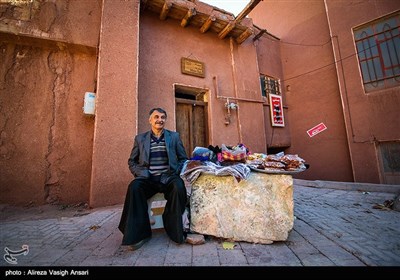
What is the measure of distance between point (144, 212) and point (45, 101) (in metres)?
4.32

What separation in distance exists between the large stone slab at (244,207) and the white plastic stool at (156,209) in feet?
1.88

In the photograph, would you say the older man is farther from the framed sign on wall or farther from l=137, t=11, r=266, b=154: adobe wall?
the framed sign on wall

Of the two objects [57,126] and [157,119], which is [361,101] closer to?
[157,119]

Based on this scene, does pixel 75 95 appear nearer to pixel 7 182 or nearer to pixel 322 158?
pixel 7 182

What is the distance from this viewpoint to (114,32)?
4770 mm

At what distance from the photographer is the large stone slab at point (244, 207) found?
246cm

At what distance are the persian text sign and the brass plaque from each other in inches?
235

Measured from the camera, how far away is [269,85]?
9148mm

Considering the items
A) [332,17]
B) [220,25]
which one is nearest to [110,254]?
[220,25]

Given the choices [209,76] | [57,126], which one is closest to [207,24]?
[209,76]

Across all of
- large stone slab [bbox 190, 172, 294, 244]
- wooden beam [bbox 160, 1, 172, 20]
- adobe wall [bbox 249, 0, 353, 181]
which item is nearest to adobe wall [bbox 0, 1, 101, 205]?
wooden beam [bbox 160, 1, 172, 20]

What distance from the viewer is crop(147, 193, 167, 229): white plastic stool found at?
113 inches

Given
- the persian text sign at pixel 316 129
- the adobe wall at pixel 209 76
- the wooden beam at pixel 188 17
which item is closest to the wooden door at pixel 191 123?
the adobe wall at pixel 209 76

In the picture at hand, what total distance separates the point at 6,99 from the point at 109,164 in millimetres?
3033
